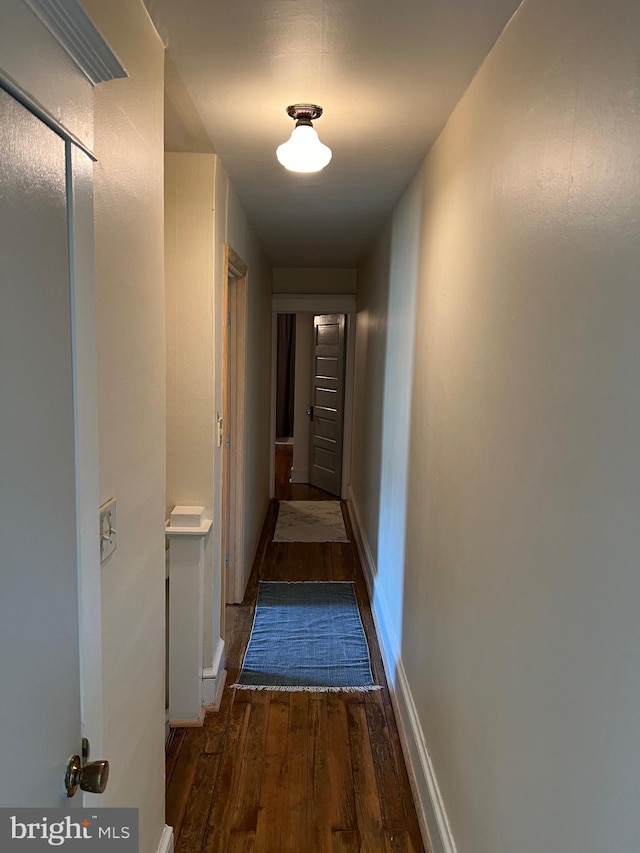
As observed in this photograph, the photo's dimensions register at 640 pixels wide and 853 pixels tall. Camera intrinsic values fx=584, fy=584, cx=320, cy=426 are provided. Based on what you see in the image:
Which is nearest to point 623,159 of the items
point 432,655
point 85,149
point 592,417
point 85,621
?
point 592,417

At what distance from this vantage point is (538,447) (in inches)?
43.0

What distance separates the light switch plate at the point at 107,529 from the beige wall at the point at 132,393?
0.08 ft

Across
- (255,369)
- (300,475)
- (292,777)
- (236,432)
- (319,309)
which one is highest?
(319,309)

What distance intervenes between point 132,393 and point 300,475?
18.3ft

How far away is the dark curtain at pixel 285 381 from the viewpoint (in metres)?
9.89

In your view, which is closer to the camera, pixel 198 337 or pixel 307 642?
pixel 198 337

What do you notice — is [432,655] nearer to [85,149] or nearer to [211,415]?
[211,415]

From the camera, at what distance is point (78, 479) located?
92cm

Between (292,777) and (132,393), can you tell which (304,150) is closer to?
(132,393)

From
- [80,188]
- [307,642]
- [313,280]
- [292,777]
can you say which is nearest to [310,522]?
[307,642]

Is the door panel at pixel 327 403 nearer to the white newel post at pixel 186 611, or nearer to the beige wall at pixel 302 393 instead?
the beige wall at pixel 302 393

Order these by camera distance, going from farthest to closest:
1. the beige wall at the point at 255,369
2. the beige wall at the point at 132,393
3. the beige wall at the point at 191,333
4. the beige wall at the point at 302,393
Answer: the beige wall at the point at 302,393
the beige wall at the point at 255,369
the beige wall at the point at 191,333
the beige wall at the point at 132,393

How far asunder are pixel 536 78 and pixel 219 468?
1932mm

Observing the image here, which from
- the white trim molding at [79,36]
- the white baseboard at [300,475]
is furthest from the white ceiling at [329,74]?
the white baseboard at [300,475]
